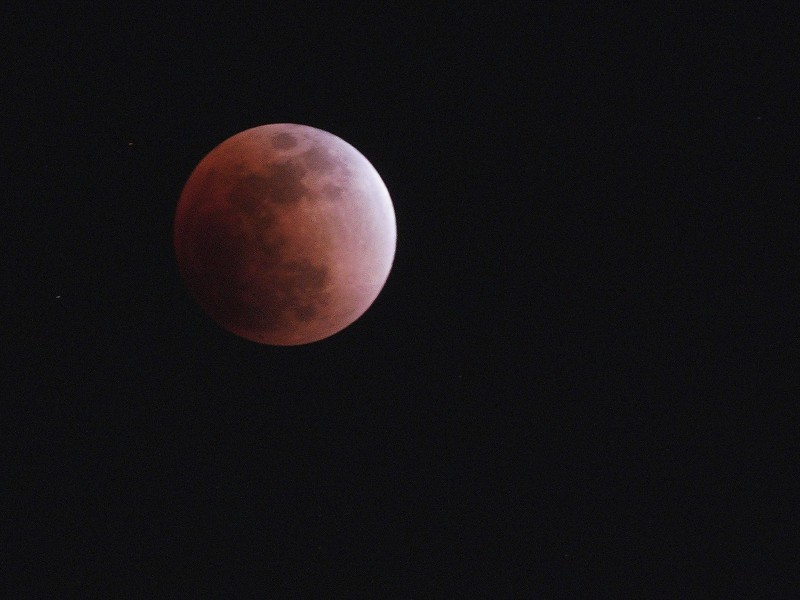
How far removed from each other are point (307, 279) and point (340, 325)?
1.84 ft

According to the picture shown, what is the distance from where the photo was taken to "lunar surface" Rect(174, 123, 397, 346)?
3.28m

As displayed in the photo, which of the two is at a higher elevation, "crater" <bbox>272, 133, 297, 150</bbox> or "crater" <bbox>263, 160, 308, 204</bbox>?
"crater" <bbox>272, 133, 297, 150</bbox>

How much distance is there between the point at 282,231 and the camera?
326 centimetres

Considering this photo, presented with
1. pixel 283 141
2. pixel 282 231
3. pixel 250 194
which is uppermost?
A: pixel 283 141

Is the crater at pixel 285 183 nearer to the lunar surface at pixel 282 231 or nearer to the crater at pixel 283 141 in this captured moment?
the lunar surface at pixel 282 231

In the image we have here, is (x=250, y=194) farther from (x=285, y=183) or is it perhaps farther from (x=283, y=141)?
(x=283, y=141)

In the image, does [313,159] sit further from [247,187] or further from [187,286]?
[187,286]

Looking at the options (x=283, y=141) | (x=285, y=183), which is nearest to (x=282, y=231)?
(x=285, y=183)

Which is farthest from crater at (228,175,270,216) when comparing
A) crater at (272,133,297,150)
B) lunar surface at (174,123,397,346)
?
crater at (272,133,297,150)

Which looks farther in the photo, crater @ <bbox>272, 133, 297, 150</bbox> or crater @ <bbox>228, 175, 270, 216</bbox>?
crater @ <bbox>272, 133, 297, 150</bbox>

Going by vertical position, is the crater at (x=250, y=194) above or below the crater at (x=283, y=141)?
below

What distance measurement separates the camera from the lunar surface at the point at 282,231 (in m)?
3.28

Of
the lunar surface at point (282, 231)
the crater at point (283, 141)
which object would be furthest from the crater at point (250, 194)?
the crater at point (283, 141)

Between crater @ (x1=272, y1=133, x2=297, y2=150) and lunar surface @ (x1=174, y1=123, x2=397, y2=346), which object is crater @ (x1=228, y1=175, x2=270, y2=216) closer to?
lunar surface @ (x1=174, y1=123, x2=397, y2=346)
